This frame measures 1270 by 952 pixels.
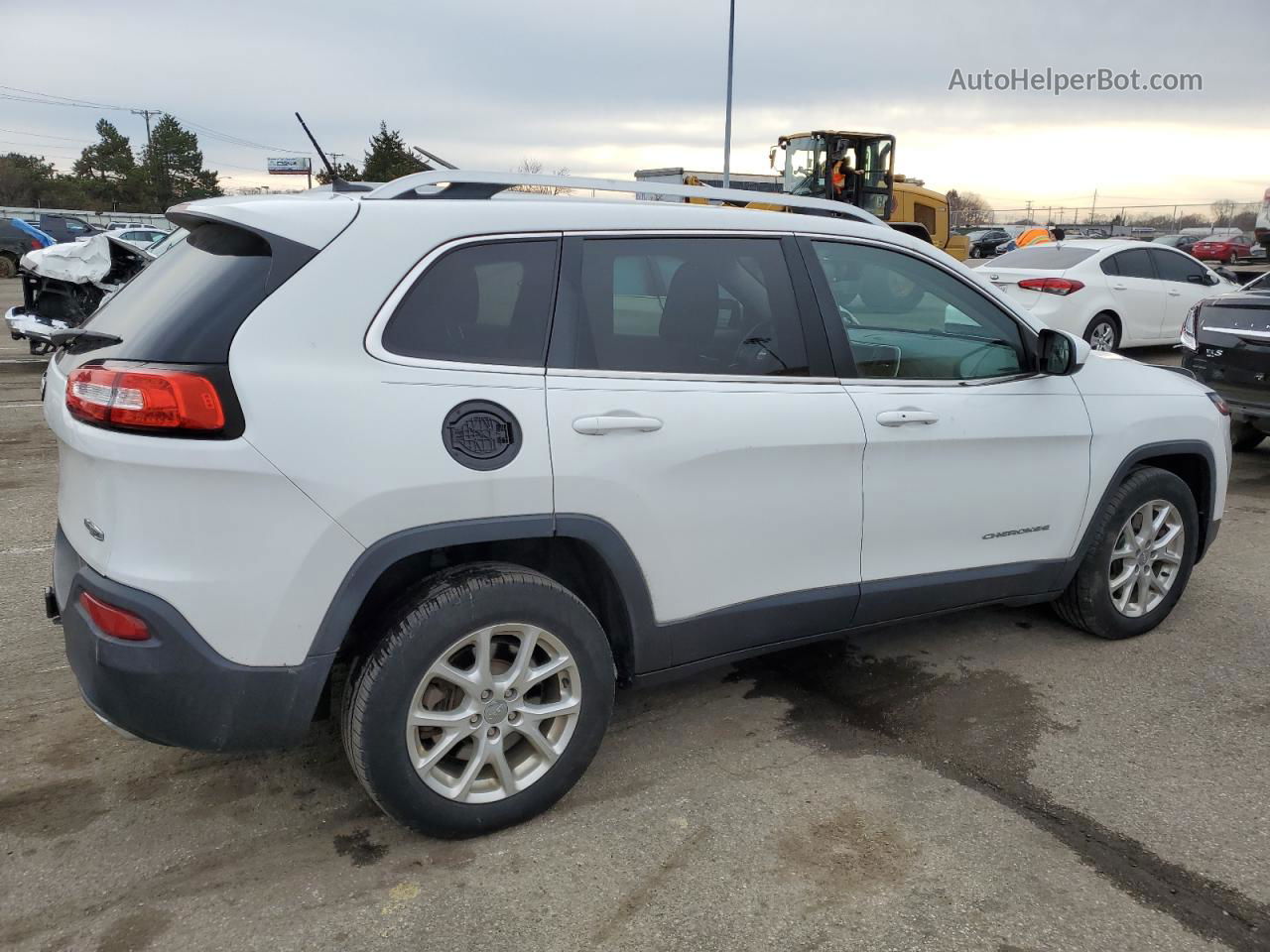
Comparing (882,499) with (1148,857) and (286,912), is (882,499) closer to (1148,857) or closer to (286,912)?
(1148,857)

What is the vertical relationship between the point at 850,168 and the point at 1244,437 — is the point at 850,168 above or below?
above

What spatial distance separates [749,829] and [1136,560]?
2419 millimetres

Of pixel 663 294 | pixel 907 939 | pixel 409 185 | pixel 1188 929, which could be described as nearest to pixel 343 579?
pixel 409 185

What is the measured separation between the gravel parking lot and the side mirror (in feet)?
4.04

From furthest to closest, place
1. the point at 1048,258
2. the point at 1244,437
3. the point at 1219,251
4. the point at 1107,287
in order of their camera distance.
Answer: the point at 1219,251 → the point at 1048,258 → the point at 1107,287 → the point at 1244,437

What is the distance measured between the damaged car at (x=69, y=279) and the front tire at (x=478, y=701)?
9587mm

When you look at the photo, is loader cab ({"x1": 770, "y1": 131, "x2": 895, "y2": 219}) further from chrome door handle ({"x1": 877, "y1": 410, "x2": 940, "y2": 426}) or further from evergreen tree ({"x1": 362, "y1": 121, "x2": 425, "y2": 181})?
evergreen tree ({"x1": 362, "y1": 121, "x2": 425, "y2": 181})

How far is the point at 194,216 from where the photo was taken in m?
2.82

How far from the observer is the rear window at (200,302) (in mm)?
2453

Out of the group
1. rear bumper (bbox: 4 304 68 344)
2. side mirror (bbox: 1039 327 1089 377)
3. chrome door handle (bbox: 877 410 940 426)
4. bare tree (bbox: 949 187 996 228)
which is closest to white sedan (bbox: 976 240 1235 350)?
side mirror (bbox: 1039 327 1089 377)

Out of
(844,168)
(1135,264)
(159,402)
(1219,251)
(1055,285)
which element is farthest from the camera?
(1219,251)

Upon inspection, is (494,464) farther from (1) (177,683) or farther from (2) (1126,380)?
(2) (1126,380)

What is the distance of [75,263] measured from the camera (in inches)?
427

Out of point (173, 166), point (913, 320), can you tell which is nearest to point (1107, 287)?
point (913, 320)
